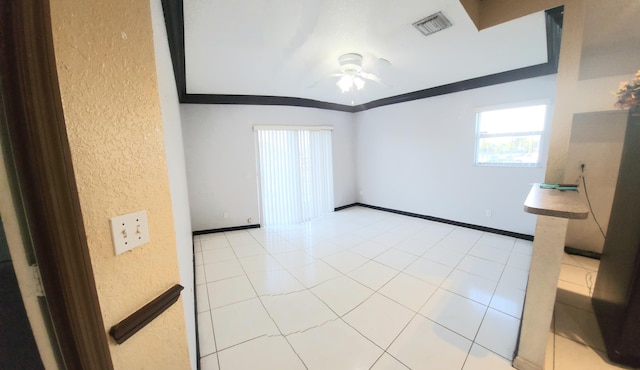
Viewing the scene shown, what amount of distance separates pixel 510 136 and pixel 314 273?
341 centimetres

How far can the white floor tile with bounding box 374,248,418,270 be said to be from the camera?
256 centimetres

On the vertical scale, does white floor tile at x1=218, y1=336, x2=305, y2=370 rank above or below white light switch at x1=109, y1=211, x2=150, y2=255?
below

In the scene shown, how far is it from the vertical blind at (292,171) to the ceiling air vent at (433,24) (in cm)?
268

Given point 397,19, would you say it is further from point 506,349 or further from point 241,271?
point 241,271

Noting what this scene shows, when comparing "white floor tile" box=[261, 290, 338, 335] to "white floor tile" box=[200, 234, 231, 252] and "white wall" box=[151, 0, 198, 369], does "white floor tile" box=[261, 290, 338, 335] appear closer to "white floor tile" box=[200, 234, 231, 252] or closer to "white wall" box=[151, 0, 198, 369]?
"white wall" box=[151, 0, 198, 369]

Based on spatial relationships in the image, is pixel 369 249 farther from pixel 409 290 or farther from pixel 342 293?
pixel 342 293

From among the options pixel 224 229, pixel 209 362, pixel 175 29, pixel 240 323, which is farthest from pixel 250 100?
pixel 209 362

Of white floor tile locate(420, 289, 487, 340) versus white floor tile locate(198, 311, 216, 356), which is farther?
white floor tile locate(420, 289, 487, 340)

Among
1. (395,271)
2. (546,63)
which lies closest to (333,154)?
(395,271)

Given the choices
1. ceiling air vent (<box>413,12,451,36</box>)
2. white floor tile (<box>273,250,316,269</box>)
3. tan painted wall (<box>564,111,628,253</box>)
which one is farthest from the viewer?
white floor tile (<box>273,250,316,269</box>)

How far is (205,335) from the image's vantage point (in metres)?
1.65

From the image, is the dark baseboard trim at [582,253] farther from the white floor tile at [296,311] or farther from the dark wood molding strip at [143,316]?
the dark wood molding strip at [143,316]

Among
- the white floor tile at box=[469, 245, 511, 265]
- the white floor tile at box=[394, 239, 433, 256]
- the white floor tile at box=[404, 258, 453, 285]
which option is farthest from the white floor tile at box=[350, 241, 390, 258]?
the white floor tile at box=[469, 245, 511, 265]

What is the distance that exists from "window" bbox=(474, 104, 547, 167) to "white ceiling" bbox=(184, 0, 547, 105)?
2.05ft
